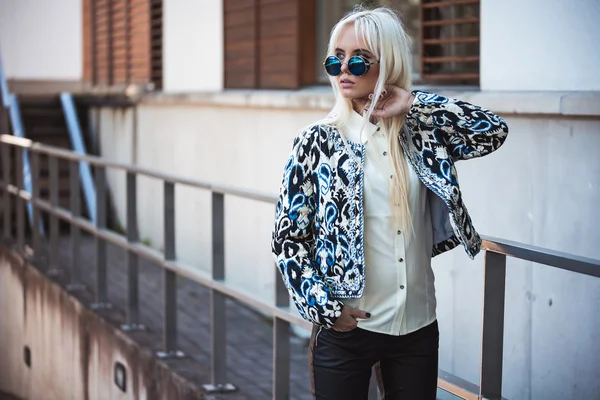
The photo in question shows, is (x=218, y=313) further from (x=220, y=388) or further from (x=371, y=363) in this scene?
(x=371, y=363)

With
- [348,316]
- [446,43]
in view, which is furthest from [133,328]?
[348,316]

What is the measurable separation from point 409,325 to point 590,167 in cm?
190

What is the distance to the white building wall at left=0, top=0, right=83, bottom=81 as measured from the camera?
16.0 m

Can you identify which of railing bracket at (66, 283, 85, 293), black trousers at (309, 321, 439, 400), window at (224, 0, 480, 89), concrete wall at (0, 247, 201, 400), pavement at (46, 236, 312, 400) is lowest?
concrete wall at (0, 247, 201, 400)

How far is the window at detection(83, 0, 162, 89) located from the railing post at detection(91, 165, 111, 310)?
3.56 metres

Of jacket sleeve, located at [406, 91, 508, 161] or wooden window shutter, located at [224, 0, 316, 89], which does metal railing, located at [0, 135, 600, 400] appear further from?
wooden window shutter, located at [224, 0, 316, 89]

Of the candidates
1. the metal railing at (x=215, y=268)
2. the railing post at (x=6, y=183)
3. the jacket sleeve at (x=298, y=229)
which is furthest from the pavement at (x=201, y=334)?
the jacket sleeve at (x=298, y=229)

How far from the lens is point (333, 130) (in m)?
2.74

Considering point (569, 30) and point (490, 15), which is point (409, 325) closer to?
point (569, 30)

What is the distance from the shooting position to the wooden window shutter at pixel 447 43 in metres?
5.76

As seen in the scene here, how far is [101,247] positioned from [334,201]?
481 cm

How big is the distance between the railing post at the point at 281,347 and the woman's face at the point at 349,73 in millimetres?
1938

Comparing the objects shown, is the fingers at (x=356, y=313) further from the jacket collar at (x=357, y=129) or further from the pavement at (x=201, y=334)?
the pavement at (x=201, y=334)

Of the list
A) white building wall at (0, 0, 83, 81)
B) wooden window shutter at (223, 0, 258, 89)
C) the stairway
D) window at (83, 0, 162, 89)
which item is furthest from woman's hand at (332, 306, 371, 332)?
white building wall at (0, 0, 83, 81)
